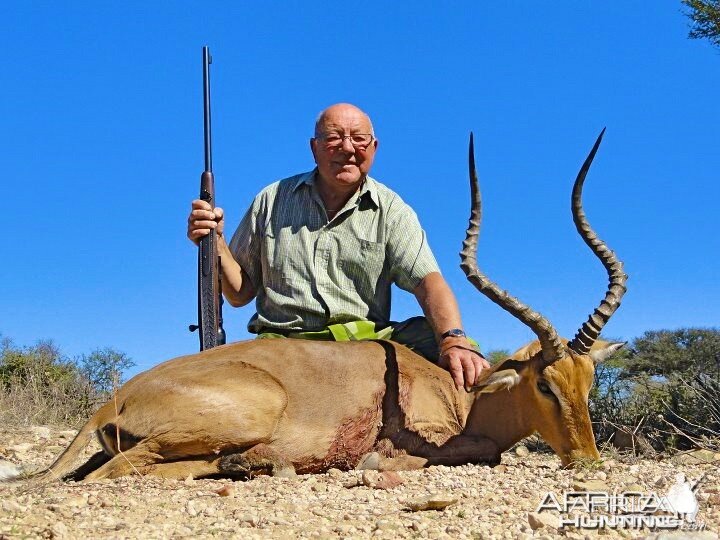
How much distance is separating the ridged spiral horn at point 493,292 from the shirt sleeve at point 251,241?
2.17 meters

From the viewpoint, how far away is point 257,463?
584cm

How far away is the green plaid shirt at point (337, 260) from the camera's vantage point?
7.32m

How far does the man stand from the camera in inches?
287

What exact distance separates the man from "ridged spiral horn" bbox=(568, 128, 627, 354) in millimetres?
→ 1093

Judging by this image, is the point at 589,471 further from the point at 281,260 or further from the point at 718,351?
the point at 718,351

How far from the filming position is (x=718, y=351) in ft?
52.6

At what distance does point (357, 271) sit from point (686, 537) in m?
4.30

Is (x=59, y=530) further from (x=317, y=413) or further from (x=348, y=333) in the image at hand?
(x=348, y=333)

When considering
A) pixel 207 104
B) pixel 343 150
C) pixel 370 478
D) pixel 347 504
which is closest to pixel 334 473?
pixel 370 478

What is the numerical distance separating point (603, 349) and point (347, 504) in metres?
2.83

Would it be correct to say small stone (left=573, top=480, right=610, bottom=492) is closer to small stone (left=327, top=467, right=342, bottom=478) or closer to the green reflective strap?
small stone (left=327, top=467, right=342, bottom=478)

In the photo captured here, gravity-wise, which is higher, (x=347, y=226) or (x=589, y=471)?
(x=347, y=226)

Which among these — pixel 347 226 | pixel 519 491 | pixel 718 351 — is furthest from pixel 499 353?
pixel 519 491

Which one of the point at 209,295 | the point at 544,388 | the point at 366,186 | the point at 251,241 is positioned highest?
the point at 366,186
